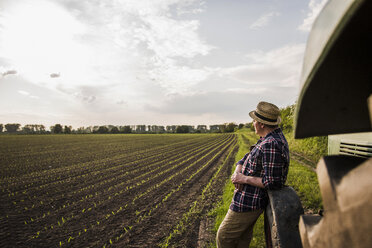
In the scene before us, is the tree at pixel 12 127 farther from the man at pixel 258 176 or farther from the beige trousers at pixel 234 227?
the man at pixel 258 176

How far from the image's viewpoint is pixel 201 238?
4645 mm

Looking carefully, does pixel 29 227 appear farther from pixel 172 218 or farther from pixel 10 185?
pixel 10 185

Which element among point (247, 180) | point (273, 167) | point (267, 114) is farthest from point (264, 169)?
point (267, 114)

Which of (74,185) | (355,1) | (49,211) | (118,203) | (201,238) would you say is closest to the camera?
(355,1)

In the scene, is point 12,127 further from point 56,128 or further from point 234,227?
point 234,227

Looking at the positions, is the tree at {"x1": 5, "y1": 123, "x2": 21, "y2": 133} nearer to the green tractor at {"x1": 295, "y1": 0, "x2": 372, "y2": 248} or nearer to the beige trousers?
the beige trousers

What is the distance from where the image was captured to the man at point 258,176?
1.89 meters

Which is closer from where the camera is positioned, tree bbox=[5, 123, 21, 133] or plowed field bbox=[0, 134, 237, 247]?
plowed field bbox=[0, 134, 237, 247]

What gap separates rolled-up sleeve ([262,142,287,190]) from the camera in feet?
5.94

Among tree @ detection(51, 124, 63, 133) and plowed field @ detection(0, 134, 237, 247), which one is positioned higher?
tree @ detection(51, 124, 63, 133)

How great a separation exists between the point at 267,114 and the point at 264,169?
0.58 metres

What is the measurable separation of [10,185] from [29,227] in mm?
5692

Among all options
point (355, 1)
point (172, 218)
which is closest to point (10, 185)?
point (172, 218)

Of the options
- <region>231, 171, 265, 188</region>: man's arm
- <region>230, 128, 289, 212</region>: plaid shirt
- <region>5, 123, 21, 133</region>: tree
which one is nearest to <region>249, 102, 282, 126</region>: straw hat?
<region>230, 128, 289, 212</region>: plaid shirt
